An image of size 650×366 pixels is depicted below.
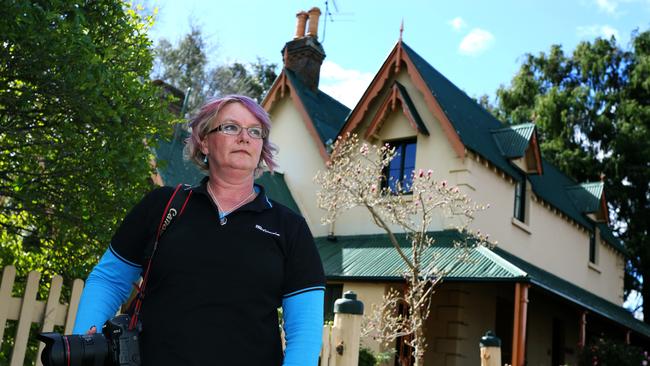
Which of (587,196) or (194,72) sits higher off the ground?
(194,72)

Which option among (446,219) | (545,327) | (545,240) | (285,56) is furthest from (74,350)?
(285,56)

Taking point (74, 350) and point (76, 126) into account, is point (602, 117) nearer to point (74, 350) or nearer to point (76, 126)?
point (76, 126)

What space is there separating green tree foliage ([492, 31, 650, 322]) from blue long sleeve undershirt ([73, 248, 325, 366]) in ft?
82.0

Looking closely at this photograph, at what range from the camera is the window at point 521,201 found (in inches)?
639

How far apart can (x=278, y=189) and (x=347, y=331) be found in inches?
446

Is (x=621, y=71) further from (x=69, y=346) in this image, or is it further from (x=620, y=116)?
(x=69, y=346)

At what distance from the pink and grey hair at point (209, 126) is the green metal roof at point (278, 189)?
1303 centimetres

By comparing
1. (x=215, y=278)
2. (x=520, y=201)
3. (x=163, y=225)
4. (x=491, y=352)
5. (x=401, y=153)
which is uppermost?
(x=401, y=153)

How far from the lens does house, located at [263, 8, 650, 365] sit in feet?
43.3

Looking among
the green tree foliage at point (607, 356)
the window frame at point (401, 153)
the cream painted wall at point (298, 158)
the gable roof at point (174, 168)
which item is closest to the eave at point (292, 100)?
the cream painted wall at point (298, 158)

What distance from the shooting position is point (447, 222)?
1398 centimetres

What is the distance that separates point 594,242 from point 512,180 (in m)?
6.74

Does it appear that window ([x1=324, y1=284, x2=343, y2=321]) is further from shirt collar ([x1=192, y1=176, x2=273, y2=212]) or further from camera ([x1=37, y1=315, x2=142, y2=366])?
camera ([x1=37, y1=315, x2=142, y2=366])

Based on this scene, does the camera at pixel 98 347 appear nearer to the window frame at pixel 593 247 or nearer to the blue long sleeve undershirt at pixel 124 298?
the blue long sleeve undershirt at pixel 124 298
